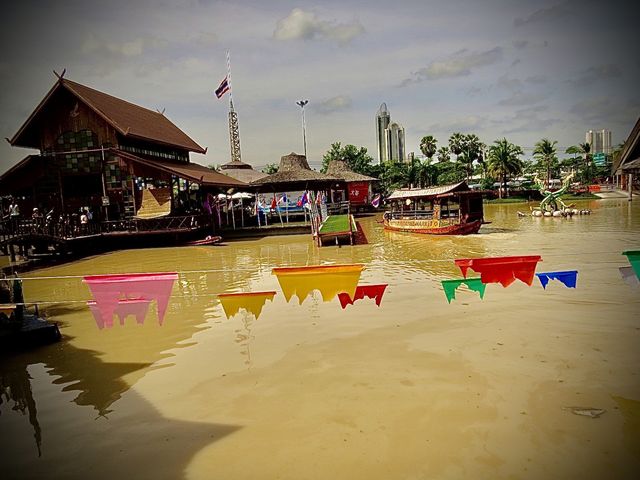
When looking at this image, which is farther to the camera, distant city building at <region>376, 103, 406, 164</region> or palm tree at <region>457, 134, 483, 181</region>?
distant city building at <region>376, 103, 406, 164</region>

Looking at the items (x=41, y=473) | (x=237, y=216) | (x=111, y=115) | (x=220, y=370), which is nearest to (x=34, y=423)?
(x=41, y=473)

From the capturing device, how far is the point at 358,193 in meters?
43.1

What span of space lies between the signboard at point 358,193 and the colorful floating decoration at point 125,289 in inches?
1462

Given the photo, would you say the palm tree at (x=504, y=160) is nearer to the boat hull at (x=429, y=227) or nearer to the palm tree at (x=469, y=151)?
the palm tree at (x=469, y=151)

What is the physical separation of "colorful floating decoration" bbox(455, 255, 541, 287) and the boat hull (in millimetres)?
15413

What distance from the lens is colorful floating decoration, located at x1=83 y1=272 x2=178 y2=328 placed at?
607cm

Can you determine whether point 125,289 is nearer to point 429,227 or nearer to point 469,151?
point 429,227

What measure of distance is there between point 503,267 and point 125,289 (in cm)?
549

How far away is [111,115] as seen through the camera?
894 inches

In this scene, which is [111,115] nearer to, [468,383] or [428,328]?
[428,328]

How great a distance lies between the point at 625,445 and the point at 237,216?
100 ft

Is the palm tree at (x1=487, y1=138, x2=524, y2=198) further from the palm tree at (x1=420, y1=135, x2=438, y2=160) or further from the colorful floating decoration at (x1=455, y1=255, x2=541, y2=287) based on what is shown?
the colorful floating decoration at (x1=455, y1=255, x2=541, y2=287)

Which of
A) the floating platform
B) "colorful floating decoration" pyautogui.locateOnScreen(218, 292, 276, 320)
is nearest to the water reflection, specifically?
the floating platform

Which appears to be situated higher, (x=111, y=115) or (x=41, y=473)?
(x=111, y=115)
